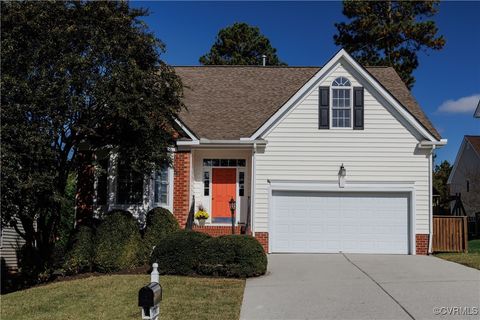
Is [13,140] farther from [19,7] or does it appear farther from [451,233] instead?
[451,233]

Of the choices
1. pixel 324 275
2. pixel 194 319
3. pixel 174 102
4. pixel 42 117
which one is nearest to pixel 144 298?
pixel 194 319

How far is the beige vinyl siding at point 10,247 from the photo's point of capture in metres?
19.5

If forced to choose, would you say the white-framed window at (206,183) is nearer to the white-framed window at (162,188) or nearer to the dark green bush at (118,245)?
the white-framed window at (162,188)

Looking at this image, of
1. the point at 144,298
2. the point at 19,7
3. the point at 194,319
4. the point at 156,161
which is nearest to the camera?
the point at 144,298

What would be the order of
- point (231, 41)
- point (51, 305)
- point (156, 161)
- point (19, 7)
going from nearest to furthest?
point (51, 305) < point (19, 7) < point (156, 161) < point (231, 41)

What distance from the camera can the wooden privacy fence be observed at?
17172 mm

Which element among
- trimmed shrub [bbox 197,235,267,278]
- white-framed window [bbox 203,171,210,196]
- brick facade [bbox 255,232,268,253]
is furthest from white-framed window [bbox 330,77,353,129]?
trimmed shrub [bbox 197,235,267,278]

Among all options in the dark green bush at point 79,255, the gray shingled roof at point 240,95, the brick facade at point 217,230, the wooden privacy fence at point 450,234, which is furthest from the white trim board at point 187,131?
the wooden privacy fence at point 450,234

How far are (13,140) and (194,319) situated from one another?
6530 mm

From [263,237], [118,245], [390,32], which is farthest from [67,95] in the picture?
[390,32]

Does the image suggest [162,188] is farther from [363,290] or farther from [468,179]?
[468,179]

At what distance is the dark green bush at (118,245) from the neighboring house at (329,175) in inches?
93.7

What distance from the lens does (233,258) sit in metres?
12.4

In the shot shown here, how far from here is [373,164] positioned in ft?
56.5
